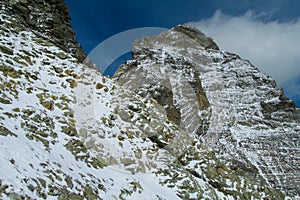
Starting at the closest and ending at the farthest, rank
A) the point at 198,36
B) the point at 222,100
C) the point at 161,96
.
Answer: the point at 161,96, the point at 222,100, the point at 198,36

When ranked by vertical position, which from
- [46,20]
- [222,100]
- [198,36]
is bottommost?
[46,20]

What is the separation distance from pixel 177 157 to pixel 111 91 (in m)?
5.89

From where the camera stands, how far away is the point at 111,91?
1764 cm

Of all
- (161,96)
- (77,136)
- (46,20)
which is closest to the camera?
(77,136)

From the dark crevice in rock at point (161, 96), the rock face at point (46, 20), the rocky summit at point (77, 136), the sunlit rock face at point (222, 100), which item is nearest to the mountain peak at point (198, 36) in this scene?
the sunlit rock face at point (222, 100)

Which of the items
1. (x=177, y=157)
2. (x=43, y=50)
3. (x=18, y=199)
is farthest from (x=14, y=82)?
(x=177, y=157)

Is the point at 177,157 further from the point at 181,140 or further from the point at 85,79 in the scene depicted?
the point at 85,79

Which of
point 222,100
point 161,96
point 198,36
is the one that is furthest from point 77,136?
point 198,36

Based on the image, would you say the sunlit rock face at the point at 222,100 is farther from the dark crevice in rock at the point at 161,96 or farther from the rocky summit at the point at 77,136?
the rocky summit at the point at 77,136

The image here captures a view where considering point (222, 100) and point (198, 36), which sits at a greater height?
point (198, 36)

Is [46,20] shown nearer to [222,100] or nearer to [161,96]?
[161,96]

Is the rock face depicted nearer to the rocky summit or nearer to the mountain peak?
the rocky summit

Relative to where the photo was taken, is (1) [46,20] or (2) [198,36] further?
(2) [198,36]

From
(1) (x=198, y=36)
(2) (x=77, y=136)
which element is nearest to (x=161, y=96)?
(2) (x=77, y=136)
